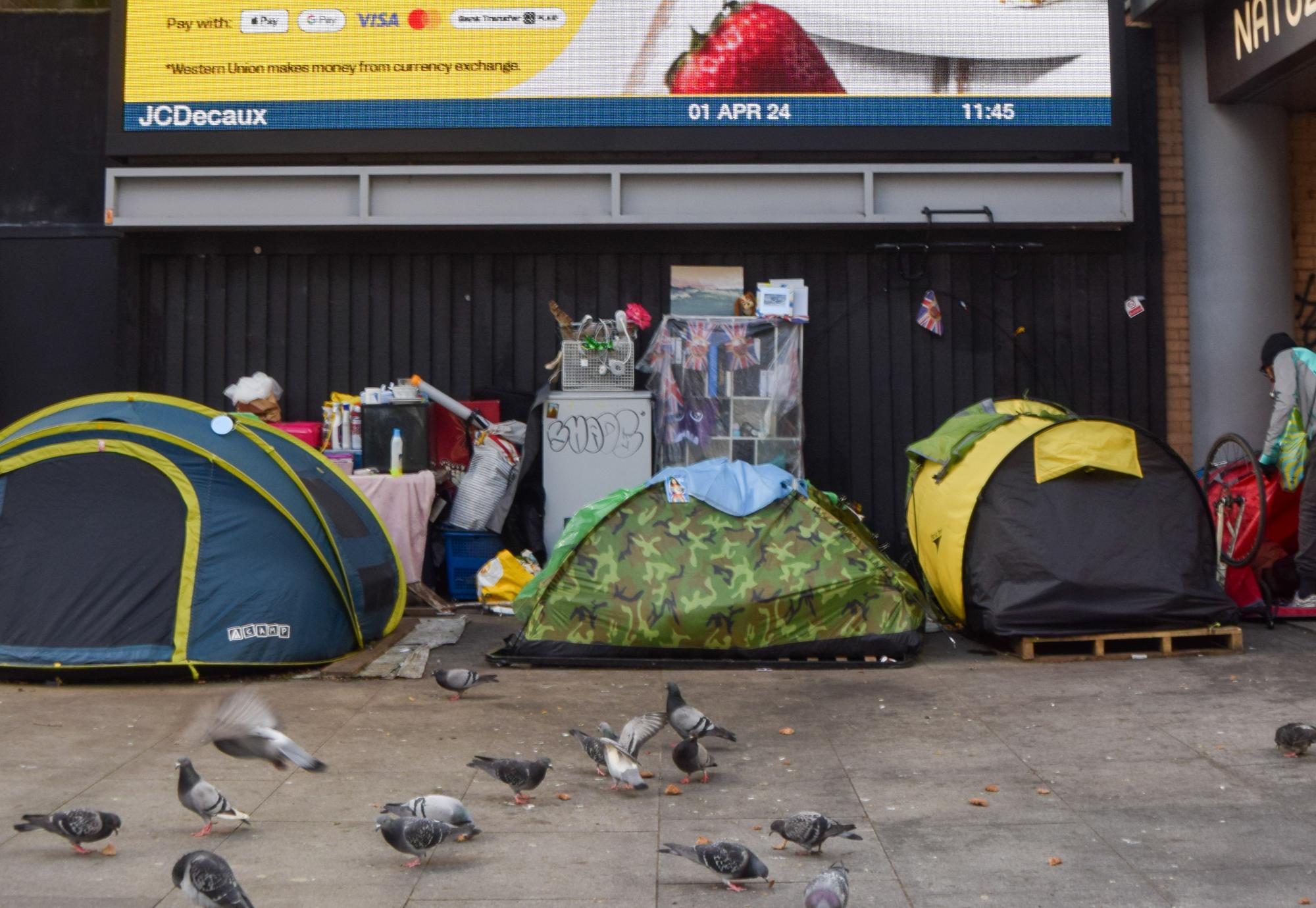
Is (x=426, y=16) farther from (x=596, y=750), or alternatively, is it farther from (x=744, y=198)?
(x=596, y=750)

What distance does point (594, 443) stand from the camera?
35.4 ft

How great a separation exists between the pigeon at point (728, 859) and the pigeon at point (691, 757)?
1.20 m

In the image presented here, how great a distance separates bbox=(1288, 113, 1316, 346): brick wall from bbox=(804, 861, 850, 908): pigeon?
31.9ft

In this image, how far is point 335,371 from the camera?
1167 cm

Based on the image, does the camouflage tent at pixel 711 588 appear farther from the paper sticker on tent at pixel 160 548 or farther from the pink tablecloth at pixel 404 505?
the pink tablecloth at pixel 404 505

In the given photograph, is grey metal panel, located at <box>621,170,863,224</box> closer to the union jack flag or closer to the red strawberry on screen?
the red strawberry on screen

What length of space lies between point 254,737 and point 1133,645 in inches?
230

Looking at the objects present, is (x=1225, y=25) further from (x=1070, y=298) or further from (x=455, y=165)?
(x=455, y=165)

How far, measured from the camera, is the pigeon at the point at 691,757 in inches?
213

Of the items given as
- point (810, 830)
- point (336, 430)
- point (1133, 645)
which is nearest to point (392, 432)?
point (336, 430)

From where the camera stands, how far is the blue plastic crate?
11.0 metres

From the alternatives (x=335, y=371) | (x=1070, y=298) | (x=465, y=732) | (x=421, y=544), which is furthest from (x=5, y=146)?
(x=1070, y=298)

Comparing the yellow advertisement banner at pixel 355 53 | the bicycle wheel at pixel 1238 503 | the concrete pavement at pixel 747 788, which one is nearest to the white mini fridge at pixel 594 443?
the yellow advertisement banner at pixel 355 53

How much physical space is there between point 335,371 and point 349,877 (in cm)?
782
